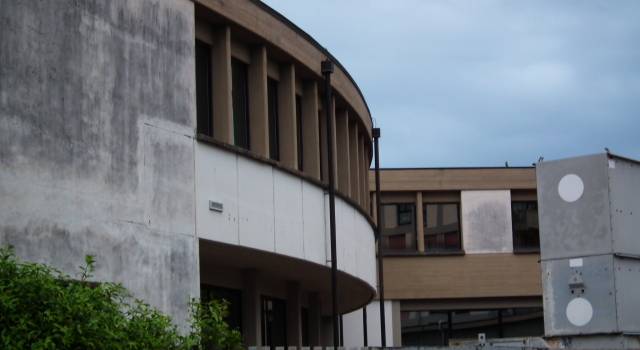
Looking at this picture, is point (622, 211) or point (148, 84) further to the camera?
point (148, 84)

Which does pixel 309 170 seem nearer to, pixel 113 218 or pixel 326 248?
pixel 326 248

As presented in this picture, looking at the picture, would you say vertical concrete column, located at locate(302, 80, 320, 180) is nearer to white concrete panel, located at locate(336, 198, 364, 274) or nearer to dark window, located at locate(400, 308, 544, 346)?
white concrete panel, located at locate(336, 198, 364, 274)

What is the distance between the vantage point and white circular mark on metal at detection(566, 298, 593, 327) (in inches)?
540

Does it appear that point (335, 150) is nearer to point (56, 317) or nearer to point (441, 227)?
point (56, 317)

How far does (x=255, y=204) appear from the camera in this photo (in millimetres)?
22281

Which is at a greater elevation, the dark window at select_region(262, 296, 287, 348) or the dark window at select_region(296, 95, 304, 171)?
the dark window at select_region(296, 95, 304, 171)

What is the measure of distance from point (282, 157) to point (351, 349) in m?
7.40

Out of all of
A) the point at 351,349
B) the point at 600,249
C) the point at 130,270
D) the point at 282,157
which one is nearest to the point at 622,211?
the point at 600,249

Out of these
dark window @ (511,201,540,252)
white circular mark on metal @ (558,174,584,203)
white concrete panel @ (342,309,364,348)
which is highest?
dark window @ (511,201,540,252)

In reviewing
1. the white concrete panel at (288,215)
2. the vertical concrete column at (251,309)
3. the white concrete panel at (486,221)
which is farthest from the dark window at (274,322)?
the white concrete panel at (486,221)

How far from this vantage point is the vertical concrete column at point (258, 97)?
23.7 metres

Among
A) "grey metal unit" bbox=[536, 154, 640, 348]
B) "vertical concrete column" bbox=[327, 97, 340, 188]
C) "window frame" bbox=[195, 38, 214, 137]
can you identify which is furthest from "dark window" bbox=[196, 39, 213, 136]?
"grey metal unit" bbox=[536, 154, 640, 348]

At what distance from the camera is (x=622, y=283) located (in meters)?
13.6

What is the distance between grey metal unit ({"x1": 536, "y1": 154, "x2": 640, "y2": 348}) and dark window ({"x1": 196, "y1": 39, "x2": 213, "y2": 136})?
31.0 feet
